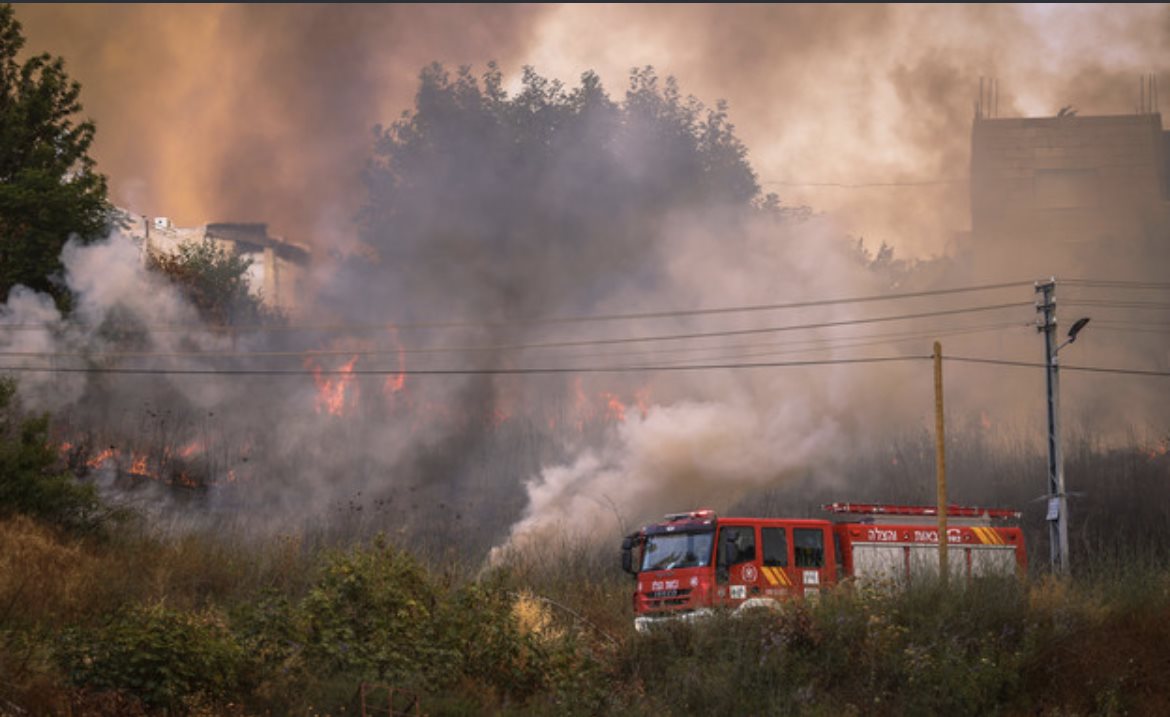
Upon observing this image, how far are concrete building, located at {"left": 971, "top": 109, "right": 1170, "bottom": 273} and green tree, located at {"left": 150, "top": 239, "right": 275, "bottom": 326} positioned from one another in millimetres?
28011

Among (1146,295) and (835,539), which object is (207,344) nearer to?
(835,539)

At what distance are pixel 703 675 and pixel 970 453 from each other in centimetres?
2089

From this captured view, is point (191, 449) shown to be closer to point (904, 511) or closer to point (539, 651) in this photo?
point (539, 651)

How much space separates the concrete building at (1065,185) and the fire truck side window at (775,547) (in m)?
30.6

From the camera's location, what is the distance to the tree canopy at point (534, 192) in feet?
162

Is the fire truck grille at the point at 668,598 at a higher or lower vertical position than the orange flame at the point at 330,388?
lower

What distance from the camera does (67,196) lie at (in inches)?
1257

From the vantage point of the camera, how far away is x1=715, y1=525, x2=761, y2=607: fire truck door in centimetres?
2264

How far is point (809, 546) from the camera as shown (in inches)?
933

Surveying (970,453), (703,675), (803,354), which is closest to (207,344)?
(803,354)

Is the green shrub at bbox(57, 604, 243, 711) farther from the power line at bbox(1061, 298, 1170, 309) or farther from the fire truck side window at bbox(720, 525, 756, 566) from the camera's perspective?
the power line at bbox(1061, 298, 1170, 309)

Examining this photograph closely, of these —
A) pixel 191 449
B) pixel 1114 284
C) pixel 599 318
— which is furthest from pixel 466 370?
pixel 1114 284

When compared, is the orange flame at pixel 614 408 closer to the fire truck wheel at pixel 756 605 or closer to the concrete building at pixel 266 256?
the concrete building at pixel 266 256

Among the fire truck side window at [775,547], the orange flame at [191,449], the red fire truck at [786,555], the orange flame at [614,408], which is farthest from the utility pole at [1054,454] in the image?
the orange flame at [191,449]
